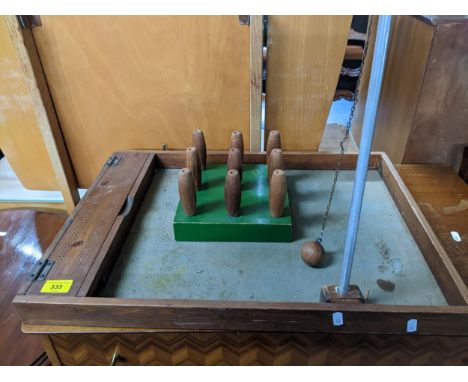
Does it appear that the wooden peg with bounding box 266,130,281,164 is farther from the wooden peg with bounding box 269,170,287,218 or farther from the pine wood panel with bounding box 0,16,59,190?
the pine wood panel with bounding box 0,16,59,190

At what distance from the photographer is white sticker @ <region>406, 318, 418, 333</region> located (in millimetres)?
627

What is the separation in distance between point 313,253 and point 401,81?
0.71 metres

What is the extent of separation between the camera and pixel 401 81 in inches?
45.9

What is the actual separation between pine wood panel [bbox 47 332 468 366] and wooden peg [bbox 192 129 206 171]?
47cm

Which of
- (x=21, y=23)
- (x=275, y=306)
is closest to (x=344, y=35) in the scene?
(x=275, y=306)

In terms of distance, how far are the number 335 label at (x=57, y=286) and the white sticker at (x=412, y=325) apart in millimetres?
587

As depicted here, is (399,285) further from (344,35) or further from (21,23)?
(21,23)

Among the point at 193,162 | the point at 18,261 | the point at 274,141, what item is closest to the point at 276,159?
the point at 274,141

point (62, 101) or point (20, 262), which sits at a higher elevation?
point (62, 101)

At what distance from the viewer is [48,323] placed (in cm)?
67

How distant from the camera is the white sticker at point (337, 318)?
627 millimetres

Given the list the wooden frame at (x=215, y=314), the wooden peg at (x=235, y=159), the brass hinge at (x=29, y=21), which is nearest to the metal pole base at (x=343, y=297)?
the wooden frame at (x=215, y=314)

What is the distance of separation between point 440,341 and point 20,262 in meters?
1.04

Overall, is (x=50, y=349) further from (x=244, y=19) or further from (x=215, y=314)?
(x=244, y=19)
